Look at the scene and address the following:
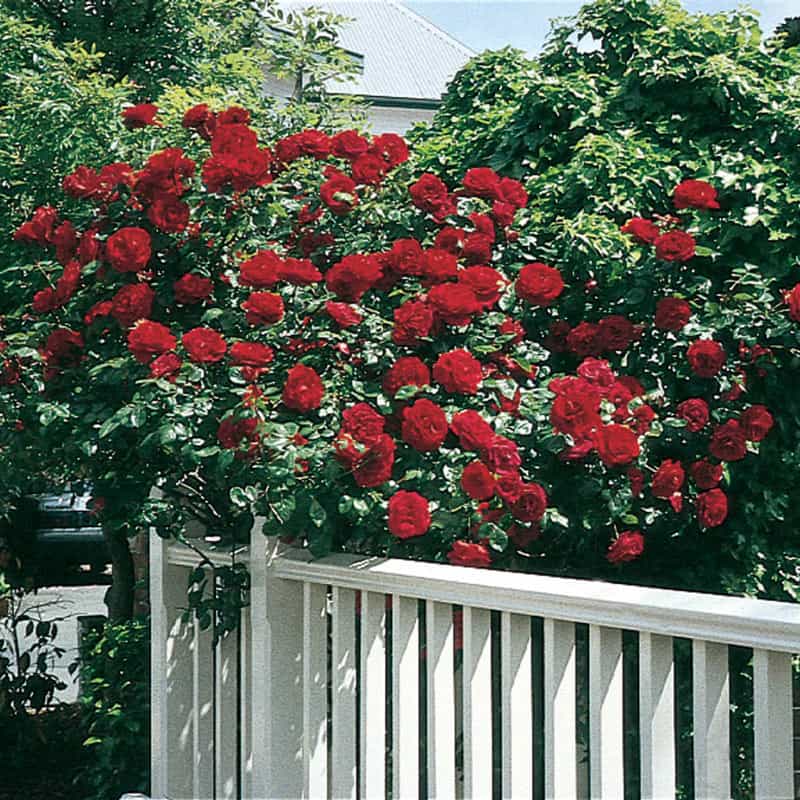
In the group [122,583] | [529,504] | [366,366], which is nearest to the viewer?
[529,504]

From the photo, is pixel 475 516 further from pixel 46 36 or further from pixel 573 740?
pixel 46 36

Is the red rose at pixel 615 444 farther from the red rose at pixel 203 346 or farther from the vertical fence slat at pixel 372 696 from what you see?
the red rose at pixel 203 346

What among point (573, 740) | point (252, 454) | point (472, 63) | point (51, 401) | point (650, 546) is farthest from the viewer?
point (472, 63)

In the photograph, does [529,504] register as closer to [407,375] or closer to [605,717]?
[407,375]

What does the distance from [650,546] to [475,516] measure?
3.35ft

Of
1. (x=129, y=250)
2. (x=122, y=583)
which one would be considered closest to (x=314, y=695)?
(x=129, y=250)

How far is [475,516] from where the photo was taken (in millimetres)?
3242

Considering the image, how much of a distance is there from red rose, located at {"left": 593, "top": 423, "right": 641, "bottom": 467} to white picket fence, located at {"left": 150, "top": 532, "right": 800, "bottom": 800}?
0.58 m

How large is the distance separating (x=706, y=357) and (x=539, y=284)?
56 cm

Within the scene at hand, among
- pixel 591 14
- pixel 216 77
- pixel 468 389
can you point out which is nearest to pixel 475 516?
pixel 468 389

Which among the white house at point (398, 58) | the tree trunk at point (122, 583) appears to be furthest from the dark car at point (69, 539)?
the tree trunk at point (122, 583)

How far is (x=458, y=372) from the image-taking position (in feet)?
10.7

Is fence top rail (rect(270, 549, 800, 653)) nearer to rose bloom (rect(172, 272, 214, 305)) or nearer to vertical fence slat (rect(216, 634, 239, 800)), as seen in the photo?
vertical fence slat (rect(216, 634, 239, 800))

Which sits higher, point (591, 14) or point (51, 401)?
point (591, 14)
